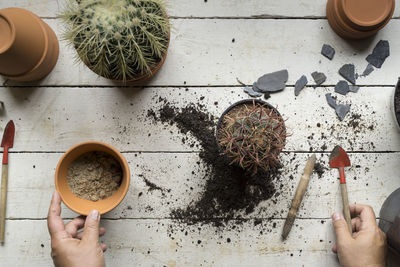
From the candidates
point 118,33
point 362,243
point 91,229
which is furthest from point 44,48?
point 362,243

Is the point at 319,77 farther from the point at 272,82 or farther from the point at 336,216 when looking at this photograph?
the point at 336,216

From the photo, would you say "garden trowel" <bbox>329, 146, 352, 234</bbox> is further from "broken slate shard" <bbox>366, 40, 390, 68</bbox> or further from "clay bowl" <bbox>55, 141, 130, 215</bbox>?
"clay bowl" <bbox>55, 141, 130, 215</bbox>

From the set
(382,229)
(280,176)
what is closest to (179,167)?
(280,176)

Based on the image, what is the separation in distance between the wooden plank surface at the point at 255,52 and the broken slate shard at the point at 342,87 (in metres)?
0.02

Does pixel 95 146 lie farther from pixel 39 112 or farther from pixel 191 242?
pixel 191 242

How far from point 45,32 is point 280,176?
1011 millimetres

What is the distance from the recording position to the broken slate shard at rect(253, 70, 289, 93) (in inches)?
52.6

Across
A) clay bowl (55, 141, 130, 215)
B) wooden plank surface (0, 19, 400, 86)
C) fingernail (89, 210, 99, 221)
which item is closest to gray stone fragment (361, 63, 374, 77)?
wooden plank surface (0, 19, 400, 86)

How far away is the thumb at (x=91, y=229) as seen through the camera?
1.14 meters

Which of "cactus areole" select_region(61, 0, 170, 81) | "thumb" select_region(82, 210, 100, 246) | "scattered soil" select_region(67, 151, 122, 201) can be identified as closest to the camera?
"cactus areole" select_region(61, 0, 170, 81)

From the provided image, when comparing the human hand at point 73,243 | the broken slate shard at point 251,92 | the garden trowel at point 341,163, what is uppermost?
the broken slate shard at point 251,92

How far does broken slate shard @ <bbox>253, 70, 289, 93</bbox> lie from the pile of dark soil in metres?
0.22

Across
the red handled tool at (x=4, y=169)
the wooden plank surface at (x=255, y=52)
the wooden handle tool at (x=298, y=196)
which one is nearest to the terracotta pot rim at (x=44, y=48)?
the wooden plank surface at (x=255, y=52)

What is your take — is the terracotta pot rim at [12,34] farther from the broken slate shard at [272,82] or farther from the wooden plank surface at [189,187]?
the broken slate shard at [272,82]
